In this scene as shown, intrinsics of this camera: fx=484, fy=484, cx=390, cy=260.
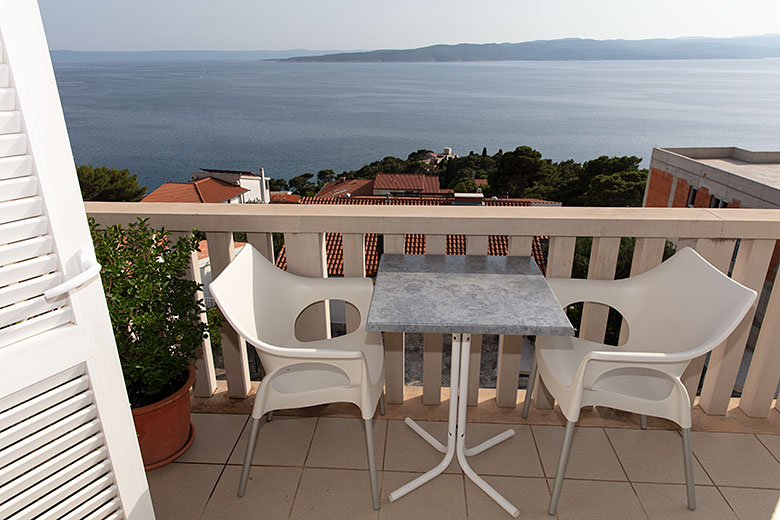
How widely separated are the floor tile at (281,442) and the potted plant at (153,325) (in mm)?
245

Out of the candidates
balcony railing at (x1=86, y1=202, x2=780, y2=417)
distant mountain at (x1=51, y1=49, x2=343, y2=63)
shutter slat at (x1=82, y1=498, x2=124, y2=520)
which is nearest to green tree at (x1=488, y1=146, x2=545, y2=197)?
balcony railing at (x1=86, y1=202, x2=780, y2=417)

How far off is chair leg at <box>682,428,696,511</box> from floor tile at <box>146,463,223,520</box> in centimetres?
169

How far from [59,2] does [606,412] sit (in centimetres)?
9564

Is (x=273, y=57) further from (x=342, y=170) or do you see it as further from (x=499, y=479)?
(x=499, y=479)

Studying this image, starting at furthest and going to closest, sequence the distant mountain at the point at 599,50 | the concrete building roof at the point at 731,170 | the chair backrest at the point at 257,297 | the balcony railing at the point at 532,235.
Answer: the distant mountain at the point at 599,50
the concrete building roof at the point at 731,170
the balcony railing at the point at 532,235
the chair backrest at the point at 257,297

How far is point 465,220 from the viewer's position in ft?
6.18

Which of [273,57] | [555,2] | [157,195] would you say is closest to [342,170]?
[157,195]

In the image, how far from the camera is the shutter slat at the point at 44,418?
102cm

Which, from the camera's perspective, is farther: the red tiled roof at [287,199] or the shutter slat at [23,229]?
the red tiled roof at [287,199]

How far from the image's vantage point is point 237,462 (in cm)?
195

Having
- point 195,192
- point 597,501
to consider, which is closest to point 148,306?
point 597,501

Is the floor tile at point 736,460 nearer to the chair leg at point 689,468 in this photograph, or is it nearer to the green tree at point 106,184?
the chair leg at point 689,468

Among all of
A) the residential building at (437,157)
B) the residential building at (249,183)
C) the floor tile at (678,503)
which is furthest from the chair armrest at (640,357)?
the residential building at (437,157)

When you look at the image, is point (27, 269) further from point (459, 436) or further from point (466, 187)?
point (466, 187)
